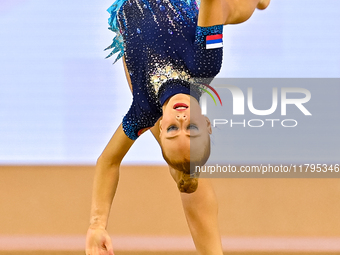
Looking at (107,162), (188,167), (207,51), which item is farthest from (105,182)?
(207,51)

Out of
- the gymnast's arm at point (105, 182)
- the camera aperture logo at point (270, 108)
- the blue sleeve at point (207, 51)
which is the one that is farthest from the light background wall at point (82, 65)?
the blue sleeve at point (207, 51)

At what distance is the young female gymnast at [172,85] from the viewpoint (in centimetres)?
80

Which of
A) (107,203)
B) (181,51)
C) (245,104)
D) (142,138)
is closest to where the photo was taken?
(181,51)

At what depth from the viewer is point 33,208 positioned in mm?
1659

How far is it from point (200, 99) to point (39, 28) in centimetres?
106

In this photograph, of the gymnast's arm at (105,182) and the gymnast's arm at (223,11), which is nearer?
the gymnast's arm at (223,11)

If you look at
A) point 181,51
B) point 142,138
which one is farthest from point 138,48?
point 142,138

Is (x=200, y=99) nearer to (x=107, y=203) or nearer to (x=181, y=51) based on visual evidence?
(x=181, y=51)

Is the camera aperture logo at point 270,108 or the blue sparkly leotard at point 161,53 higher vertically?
the blue sparkly leotard at point 161,53

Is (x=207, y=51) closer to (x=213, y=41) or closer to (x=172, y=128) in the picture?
(x=213, y=41)

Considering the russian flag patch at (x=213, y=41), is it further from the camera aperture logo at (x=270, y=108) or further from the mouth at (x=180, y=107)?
the camera aperture logo at (x=270, y=108)

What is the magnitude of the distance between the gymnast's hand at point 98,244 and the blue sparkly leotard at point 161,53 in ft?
0.63

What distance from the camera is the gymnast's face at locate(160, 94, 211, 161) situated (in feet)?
2.61

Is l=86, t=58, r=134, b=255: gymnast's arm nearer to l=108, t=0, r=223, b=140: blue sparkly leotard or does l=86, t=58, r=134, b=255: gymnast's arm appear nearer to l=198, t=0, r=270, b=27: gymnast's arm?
l=108, t=0, r=223, b=140: blue sparkly leotard
